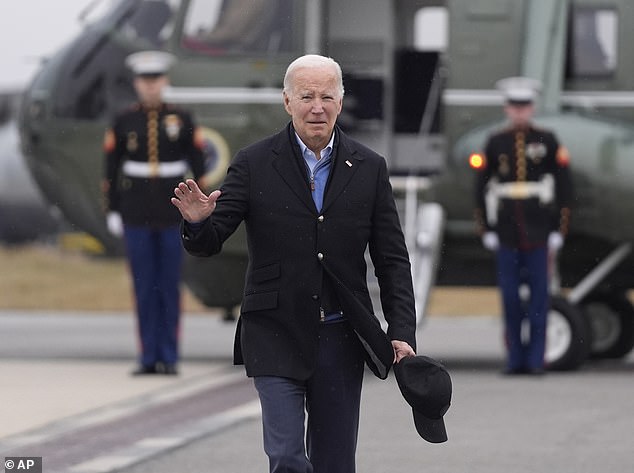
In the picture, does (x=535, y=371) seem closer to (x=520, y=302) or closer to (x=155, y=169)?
(x=520, y=302)

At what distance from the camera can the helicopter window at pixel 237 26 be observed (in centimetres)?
1395

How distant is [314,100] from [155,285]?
7.24m

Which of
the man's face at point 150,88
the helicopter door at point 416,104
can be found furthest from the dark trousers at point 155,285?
the helicopter door at point 416,104

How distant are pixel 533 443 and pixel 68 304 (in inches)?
597

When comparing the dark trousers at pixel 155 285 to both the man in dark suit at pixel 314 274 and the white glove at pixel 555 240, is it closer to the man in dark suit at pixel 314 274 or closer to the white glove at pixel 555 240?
the white glove at pixel 555 240

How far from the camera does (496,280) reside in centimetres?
1457

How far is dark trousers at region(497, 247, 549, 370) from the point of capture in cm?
1338

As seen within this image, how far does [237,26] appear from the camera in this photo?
14.1 m

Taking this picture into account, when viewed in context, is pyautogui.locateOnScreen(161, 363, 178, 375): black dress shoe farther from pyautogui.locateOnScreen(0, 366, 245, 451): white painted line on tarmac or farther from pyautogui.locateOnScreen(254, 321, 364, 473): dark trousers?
pyautogui.locateOnScreen(254, 321, 364, 473): dark trousers

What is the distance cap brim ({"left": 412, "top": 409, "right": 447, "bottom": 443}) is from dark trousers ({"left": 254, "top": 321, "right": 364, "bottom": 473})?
20 centimetres

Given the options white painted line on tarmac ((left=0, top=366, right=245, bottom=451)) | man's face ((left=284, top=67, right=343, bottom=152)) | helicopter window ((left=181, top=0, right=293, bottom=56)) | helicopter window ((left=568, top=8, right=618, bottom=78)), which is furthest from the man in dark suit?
helicopter window ((left=568, top=8, right=618, bottom=78))

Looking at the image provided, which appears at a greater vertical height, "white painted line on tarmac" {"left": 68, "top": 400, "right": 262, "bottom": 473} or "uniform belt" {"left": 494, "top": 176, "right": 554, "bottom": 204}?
"uniform belt" {"left": 494, "top": 176, "right": 554, "bottom": 204}

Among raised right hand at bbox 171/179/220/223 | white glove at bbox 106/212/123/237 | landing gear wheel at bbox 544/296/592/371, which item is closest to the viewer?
raised right hand at bbox 171/179/220/223

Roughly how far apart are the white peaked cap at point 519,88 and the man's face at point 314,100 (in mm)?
7338
